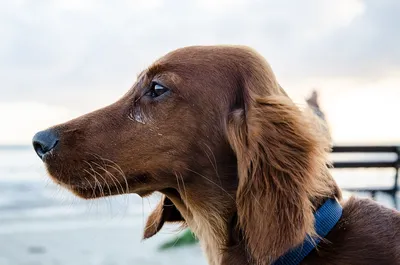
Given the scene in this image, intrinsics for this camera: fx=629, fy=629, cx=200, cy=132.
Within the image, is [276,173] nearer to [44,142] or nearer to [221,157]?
[221,157]

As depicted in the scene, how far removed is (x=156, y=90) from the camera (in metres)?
2.64

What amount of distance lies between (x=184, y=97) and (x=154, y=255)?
5168 millimetres

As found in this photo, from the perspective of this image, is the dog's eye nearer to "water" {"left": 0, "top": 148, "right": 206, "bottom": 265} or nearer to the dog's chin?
the dog's chin

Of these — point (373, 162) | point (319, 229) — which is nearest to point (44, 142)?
point (319, 229)

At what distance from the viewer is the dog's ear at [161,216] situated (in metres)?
2.94

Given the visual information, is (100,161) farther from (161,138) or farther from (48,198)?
(48,198)

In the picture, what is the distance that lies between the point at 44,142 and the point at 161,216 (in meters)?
→ 0.70

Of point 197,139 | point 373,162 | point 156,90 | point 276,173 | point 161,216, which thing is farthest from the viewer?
point 373,162

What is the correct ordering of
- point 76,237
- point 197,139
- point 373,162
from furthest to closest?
point 373,162 → point 76,237 → point 197,139

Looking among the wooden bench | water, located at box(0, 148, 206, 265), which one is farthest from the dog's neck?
the wooden bench

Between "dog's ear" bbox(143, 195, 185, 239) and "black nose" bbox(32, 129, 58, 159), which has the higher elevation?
"black nose" bbox(32, 129, 58, 159)

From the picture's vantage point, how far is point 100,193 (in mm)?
2582

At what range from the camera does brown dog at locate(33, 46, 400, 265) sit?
2289 millimetres

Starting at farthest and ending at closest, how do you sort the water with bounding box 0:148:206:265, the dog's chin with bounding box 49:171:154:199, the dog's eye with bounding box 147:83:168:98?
the water with bounding box 0:148:206:265, the dog's eye with bounding box 147:83:168:98, the dog's chin with bounding box 49:171:154:199
